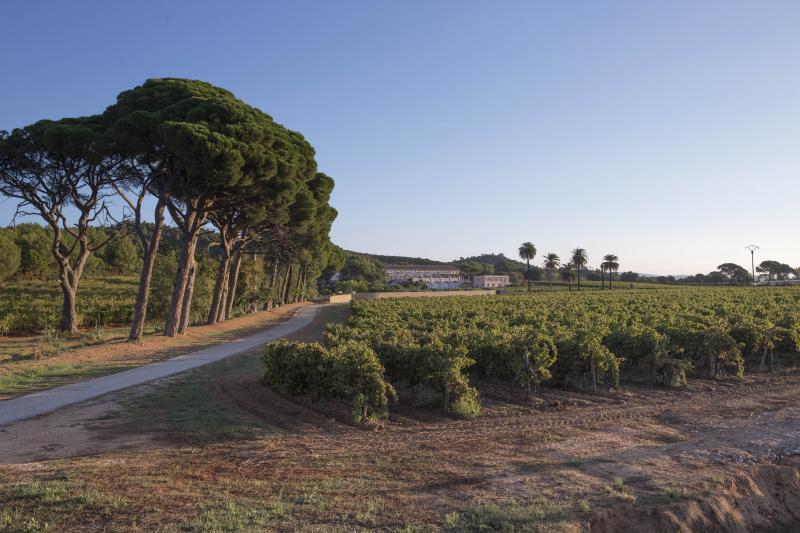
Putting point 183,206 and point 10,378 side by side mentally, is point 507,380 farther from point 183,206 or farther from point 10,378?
point 183,206

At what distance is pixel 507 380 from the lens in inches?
448

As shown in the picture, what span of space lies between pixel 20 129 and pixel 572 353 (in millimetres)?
23507

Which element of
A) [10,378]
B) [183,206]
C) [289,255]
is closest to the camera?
[10,378]

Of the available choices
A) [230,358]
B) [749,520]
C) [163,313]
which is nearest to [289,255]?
[163,313]

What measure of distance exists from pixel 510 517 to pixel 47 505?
4496mm

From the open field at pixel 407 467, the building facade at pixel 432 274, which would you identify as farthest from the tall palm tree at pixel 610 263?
the open field at pixel 407 467

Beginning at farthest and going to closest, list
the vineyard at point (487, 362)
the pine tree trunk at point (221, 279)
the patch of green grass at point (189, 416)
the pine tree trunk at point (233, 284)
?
the pine tree trunk at point (233, 284)
the pine tree trunk at point (221, 279)
the vineyard at point (487, 362)
the patch of green grass at point (189, 416)

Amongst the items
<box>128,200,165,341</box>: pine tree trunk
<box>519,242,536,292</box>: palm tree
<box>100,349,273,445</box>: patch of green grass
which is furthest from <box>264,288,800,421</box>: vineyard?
<box>519,242,536,292</box>: palm tree

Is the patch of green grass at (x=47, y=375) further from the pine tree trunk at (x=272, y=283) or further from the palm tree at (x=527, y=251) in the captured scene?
the palm tree at (x=527, y=251)

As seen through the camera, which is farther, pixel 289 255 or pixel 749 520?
pixel 289 255

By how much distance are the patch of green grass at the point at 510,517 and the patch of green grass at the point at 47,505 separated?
131 inches

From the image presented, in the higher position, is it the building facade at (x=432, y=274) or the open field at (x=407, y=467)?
the building facade at (x=432, y=274)

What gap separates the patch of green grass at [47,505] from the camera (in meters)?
4.71

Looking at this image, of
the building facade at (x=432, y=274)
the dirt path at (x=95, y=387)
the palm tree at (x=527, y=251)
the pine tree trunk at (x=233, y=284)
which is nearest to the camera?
the dirt path at (x=95, y=387)
